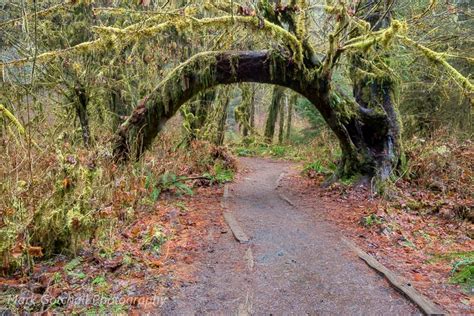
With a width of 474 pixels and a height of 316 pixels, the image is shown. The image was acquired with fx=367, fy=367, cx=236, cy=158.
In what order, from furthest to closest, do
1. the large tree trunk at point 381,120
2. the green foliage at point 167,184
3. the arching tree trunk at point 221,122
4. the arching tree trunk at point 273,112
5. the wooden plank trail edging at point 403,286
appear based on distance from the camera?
the arching tree trunk at point 273,112
the arching tree trunk at point 221,122
the large tree trunk at point 381,120
the green foliage at point 167,184
the wooden plank trail edging at point 403,286

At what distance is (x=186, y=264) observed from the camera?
4.91 m

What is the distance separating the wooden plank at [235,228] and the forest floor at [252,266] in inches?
4.4

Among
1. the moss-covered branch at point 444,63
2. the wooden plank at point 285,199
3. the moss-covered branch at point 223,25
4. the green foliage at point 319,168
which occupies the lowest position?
the wooden plank at point 285,199

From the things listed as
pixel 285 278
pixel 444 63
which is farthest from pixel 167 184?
pixel 444 63

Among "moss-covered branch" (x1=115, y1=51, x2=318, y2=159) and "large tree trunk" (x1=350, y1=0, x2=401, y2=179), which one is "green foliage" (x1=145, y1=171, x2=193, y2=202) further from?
"large tree trunk" (x1=350, y1=0, x2=401, y2=179)

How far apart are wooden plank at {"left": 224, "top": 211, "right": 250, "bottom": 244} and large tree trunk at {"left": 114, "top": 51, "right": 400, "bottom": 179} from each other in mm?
2502

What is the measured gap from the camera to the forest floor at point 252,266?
3.84 m

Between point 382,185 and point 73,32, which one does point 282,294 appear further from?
point 73,32

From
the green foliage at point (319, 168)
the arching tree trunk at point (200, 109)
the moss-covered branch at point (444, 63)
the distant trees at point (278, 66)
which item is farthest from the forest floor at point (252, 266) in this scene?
the arching tree trunk at point (200, 109)

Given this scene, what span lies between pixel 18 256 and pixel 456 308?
470cm

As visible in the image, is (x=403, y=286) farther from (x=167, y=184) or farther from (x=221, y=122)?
(x=221, y=122)

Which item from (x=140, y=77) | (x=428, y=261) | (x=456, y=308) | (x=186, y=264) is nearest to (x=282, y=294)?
(x=186, y=264)

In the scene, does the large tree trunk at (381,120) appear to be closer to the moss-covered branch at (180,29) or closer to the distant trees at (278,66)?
the distant trees at (278,66)

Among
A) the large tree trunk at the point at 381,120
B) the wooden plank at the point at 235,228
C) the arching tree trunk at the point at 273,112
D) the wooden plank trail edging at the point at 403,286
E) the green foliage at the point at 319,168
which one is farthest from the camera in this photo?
the arching tree trunk at the point at 273,112
